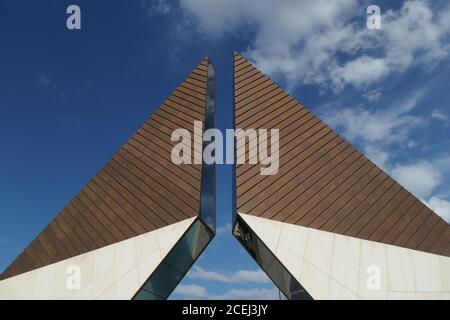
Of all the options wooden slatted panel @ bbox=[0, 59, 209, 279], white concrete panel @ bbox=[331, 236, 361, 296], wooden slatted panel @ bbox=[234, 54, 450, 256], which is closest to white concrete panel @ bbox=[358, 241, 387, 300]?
white concrete panel @ bbox=[331, 236, 361, 296]

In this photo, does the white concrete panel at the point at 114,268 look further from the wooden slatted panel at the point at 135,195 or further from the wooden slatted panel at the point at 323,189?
the wooden slatted panel at the point at 323,189

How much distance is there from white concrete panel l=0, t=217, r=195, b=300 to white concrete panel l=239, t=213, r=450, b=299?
2873mm

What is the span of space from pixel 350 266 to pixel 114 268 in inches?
309

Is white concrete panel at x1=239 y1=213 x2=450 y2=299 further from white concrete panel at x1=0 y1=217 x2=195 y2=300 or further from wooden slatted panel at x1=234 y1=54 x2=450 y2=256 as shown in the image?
white concrete panel at x1=0 y1=217 x2=195 y2=300

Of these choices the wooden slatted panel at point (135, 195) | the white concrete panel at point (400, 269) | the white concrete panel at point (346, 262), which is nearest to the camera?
the white concrete panel at point (346, 262)

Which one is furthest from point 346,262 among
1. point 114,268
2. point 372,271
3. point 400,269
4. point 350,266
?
point 114,268

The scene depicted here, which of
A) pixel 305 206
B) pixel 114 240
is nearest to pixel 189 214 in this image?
pixel 114 240

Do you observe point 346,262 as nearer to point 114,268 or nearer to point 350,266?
point 350,266

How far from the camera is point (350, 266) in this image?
11.9 m

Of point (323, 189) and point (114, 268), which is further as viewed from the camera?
point (323, 189)

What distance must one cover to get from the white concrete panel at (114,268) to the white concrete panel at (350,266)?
2873 millimetres

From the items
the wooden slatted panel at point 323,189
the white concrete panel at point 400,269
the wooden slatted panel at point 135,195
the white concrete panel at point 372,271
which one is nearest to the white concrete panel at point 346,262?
the white concrete panel at point 372,271

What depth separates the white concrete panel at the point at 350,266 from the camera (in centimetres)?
1141
